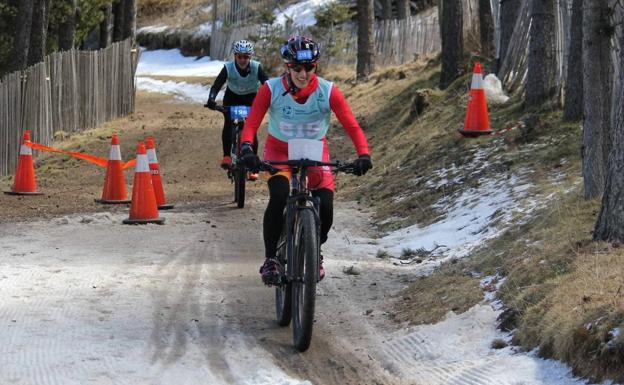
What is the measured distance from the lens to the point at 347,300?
875cm

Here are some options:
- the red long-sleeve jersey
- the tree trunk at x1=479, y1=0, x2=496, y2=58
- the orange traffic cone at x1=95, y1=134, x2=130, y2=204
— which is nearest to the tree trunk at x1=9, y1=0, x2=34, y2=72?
the tree trunk at x1=479, y1=0, x2=496, y2=58

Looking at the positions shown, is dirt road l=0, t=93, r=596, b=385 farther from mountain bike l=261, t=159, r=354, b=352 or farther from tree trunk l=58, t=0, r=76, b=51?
tree trunk l=58, t=0, r=76, b=51

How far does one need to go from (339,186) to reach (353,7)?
3437 centimetres

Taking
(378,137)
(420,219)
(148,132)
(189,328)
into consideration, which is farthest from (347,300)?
(148,132)

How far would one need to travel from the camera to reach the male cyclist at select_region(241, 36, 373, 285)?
303 inches

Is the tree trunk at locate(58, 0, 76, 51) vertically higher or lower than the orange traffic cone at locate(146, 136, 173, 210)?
higher

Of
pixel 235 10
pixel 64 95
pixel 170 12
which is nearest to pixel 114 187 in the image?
pixel 64 95

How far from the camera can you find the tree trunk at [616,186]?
25.1ft

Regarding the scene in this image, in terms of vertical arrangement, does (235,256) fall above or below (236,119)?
below

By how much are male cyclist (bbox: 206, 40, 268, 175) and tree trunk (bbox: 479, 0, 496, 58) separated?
7.39 metres

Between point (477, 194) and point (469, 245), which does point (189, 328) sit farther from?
point (477, 194)

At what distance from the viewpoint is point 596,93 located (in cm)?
949

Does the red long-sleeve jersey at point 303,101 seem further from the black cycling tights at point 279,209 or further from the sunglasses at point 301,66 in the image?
the black cycling tights at point 279,209

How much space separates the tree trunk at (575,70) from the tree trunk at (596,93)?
2393 millimetres
